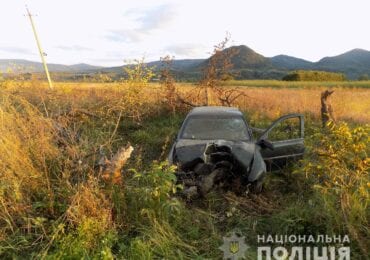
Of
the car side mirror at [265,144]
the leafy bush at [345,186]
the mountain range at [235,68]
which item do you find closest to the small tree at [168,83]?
the mountain range at [235,68]

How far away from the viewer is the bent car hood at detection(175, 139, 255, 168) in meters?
4.97

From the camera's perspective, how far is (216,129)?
5.76 meters

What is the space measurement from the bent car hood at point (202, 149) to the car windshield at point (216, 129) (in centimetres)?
24

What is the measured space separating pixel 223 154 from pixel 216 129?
2.81ft

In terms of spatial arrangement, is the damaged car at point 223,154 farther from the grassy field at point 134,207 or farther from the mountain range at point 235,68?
the mountain range at point 235,68

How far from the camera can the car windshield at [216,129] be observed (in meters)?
5.64

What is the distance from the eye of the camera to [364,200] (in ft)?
12.6

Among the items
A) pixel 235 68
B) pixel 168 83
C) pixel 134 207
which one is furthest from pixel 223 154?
pixel 235 68

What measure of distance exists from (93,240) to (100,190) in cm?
67

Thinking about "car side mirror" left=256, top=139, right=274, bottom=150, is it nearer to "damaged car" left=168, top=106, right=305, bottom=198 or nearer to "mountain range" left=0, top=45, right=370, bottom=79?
"damaged car" left=168, top=106, right=305, bottom=198

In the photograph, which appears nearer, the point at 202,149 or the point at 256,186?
the point at 256,186

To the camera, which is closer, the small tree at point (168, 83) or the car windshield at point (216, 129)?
the car windshield at point (216, 129)

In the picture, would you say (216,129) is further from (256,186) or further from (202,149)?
(256,186)

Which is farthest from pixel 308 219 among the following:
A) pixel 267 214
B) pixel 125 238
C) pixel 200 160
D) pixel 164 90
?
pixel 164 90
